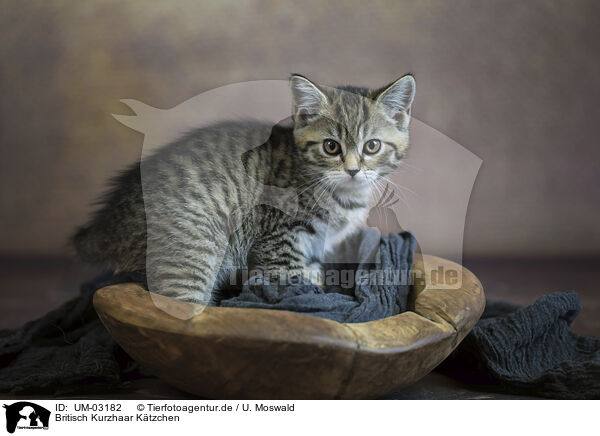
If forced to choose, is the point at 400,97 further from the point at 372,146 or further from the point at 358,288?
the point at 358,288

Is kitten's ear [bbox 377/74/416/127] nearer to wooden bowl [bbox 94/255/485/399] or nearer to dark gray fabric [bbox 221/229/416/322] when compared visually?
dark gray fabric [bbox 221/229/416/322]

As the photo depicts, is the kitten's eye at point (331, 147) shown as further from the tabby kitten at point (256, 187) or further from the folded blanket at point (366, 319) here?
the folded blanket at point (366, 319)

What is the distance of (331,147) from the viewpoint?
144 cm

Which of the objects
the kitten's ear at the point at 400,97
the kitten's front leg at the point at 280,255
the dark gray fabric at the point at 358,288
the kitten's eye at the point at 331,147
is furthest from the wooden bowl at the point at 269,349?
the kitten's ear at the point at 400,97

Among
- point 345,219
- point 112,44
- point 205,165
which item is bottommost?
point 345,219

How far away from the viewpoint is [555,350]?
1.46 m

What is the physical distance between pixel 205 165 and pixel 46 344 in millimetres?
708

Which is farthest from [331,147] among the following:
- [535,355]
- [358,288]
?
[535,355]

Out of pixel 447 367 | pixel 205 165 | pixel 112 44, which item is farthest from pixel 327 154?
pixel 112 44

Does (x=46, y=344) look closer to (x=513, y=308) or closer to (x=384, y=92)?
(x=384, y=92)

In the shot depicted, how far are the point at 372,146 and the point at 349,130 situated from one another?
80mm
